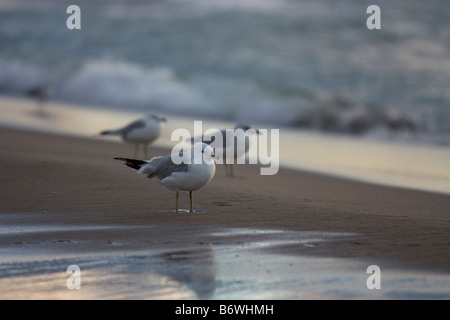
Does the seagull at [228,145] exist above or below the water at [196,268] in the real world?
above

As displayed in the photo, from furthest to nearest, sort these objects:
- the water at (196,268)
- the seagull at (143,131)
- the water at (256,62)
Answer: the water at (256,62), the seagull at (143,131), the water at (196,268)

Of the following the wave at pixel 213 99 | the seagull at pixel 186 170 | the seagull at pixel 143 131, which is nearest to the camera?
the seagull at pixel 186 170

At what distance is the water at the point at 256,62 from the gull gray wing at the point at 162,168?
379 inches

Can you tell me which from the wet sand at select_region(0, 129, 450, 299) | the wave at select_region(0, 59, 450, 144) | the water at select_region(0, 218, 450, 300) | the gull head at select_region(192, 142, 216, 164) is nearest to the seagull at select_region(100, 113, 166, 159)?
the wet sand at select_region(0, 129, 450, 299)

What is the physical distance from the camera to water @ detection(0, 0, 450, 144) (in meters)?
19.8

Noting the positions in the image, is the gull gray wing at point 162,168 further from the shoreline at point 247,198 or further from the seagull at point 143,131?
the seagull at point 143,131

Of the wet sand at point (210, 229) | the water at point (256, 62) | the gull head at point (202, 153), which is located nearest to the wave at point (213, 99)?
the water at point (256, 62)

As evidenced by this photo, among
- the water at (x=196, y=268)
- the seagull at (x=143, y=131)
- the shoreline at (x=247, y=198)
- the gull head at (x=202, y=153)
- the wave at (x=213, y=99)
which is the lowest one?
the water at (x=196, y=268)

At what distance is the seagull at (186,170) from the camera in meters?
7.92

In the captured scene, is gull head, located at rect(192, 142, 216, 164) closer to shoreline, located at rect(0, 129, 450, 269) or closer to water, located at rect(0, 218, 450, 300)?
shoreline, located at rect(0, 129, 450, 269)

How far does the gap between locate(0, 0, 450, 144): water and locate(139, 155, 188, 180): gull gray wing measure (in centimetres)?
963

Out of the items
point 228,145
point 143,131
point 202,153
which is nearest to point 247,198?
point 202,153

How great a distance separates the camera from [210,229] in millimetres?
7188
